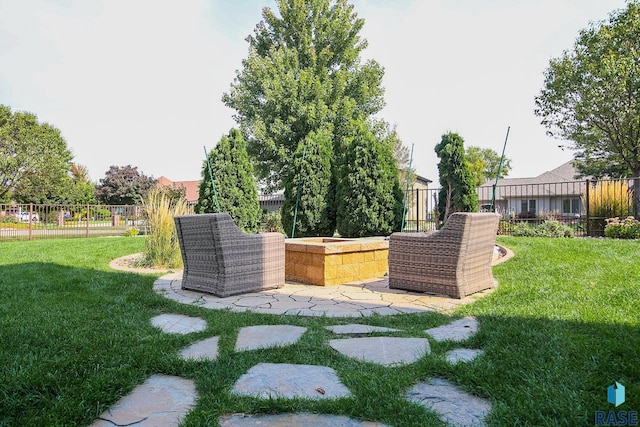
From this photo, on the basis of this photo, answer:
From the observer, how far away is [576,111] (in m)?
14.5

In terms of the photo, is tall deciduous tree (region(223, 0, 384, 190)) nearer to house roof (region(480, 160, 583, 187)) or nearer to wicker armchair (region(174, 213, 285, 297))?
wicker armchair (region(174, 213, 285, 297))

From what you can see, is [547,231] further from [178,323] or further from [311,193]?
[178,323]

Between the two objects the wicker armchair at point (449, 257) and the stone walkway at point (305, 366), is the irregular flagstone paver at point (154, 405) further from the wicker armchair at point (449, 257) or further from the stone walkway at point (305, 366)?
the wicker armchair at point (449, 257)

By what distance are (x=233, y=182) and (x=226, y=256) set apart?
4.66 meters

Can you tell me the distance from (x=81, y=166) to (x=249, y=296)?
46.4 metres

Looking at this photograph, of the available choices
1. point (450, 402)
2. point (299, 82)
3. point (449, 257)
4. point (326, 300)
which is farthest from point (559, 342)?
point (299, 82)

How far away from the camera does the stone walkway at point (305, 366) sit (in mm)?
1386

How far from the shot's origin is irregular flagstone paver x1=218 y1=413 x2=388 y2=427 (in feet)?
4.36

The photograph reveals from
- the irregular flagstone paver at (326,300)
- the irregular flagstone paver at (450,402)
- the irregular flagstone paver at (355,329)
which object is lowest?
the irregular flagstone paver at (326,300)

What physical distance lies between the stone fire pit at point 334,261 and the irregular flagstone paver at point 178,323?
1.68 metres

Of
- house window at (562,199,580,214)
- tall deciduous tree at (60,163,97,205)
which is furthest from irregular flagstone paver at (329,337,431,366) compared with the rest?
tall deciduous tree at (60,163,97,205)

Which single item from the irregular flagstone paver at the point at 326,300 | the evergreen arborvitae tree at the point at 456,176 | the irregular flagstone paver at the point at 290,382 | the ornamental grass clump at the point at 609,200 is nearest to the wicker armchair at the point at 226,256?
the irregular flagstone paver at the point at 326,300

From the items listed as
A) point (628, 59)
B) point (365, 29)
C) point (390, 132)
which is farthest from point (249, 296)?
point (390, 132)

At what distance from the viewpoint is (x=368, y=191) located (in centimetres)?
707
